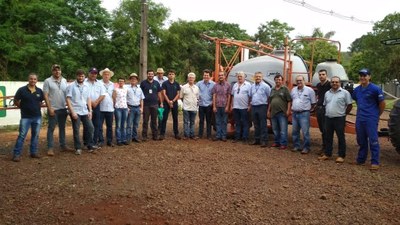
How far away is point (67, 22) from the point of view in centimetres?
2417

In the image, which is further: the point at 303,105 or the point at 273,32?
the point at 273,32

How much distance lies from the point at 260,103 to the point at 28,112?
15.2 feet

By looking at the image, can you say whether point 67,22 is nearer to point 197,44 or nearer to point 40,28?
point 40,28

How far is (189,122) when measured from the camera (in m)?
9.33

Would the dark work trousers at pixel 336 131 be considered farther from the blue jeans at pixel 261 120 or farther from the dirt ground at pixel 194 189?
the blue jeans at pixel 261 120

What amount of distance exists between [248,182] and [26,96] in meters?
4.21

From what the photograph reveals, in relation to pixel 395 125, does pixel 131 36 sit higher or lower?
higher

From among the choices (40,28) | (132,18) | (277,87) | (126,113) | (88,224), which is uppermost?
(132,18)

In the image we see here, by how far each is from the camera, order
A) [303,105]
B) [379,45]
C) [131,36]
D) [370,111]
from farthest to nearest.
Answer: [379,45] < [131,36] < [303,105] < [370,111]

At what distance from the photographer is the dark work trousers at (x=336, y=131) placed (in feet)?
22.7

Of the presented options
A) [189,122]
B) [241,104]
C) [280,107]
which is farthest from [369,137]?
[189,122]

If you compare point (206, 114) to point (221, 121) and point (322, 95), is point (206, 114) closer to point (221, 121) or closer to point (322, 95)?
point (221, 121)

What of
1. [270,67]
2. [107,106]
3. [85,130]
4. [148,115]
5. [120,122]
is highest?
[270,67]

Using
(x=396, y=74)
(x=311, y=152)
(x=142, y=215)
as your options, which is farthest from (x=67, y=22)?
(x=396, y=74)
